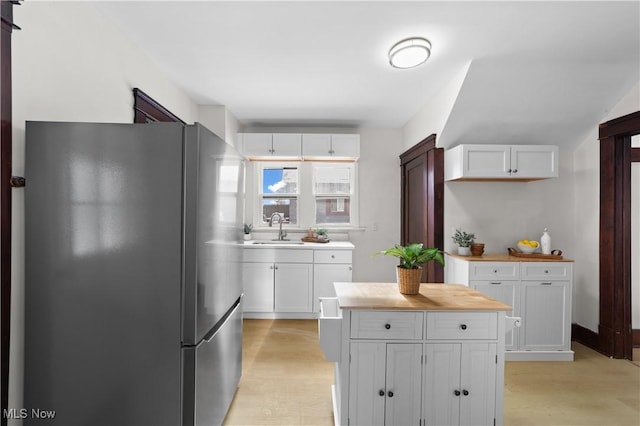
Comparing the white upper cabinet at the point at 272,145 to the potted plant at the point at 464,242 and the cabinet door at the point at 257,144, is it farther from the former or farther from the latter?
the potted plant at the point at 464,242

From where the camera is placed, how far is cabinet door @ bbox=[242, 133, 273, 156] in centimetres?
408

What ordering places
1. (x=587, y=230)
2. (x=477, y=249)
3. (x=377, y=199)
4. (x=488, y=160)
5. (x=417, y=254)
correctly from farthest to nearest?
1. (x=377, y=199)
2. (x=587, y=230)
3. (x=477, y=249)
4. (x=488, y=160)
5. (x=417, y=254)

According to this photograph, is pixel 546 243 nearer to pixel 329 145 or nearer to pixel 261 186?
pixel 329 145

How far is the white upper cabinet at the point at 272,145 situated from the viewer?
4.09 m

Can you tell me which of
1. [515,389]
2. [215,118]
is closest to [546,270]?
[515,389]

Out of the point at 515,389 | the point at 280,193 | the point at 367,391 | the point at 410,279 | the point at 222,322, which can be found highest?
the point at 280,193

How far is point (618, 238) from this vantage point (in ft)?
9.88

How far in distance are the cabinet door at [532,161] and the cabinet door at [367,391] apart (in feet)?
7.56

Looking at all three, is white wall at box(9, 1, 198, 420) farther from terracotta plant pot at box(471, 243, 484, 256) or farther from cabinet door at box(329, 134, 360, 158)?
terracotta plant pot at box(471, 243, 484, 256)

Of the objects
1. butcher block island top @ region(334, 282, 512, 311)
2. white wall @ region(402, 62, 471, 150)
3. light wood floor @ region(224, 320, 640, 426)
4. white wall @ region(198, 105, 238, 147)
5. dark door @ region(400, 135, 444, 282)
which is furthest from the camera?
white wall @ region(198, 105, 238, 147)

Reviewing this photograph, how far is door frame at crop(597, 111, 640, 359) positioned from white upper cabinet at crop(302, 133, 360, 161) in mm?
2511

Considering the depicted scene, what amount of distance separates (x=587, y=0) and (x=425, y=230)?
226 cm

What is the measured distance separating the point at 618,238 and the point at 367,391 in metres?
2.87

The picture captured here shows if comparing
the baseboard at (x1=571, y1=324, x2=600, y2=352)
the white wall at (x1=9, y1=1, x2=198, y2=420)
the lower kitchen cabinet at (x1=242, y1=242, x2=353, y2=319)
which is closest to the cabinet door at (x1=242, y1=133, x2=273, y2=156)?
the lower kitchen cabinet at (x1=242, y1=242, x2=353, y2=319)
